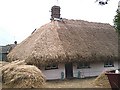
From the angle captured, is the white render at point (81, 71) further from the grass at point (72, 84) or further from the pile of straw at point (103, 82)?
the pile of straw at point (103, 82)

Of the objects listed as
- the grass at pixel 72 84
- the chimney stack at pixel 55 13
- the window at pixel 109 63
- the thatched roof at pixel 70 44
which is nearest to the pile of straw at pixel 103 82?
the grass at pixel 72 84

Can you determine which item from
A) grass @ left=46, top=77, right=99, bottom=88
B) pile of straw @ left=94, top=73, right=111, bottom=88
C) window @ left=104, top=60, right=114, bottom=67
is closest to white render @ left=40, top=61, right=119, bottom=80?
window @ left=104, top=60, right=114, bottom=67

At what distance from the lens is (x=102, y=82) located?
673 inches

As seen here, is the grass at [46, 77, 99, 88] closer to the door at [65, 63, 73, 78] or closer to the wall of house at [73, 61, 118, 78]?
the door at [65, 63, 73, 78]

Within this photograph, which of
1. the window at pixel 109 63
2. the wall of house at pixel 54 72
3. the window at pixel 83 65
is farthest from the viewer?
the window at pixel 109 63

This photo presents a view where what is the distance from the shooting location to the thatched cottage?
68.5 feet

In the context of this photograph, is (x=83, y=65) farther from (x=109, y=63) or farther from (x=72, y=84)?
(x=72, y=84)

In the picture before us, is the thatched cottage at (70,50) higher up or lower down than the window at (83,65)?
higher up

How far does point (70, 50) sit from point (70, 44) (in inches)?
38.2

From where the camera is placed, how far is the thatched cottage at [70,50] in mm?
20883

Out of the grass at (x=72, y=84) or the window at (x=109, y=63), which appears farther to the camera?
the window at (x=109, y=63)

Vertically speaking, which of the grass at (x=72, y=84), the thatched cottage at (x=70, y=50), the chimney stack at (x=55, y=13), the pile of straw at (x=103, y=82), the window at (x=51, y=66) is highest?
the chimney stack at (x=55, y=13)

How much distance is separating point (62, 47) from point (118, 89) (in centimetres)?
862

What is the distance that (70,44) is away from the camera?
74.5 feet
